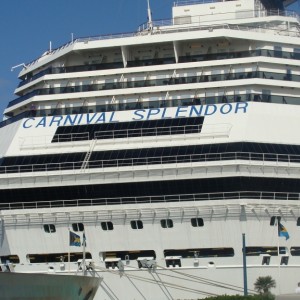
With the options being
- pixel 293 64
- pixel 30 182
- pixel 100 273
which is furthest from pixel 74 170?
pixel 293 64

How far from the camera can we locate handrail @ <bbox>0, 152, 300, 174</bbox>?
4062cm

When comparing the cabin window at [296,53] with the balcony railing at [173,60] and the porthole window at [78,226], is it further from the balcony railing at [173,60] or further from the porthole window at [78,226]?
the porthole window at [78,226]

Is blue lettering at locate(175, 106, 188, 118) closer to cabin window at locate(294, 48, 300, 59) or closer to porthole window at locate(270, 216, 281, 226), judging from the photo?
cabin window at locate(294, 48, 300, 59)

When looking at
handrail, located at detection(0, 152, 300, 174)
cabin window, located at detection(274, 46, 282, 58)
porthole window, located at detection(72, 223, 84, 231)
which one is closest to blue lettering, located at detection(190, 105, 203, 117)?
handrail, located at detection(0, 152, 300, 174)

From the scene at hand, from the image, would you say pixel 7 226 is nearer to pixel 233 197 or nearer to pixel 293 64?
pixel 233 197

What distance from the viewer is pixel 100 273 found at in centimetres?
4059

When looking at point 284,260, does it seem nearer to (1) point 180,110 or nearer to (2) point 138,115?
(1) point 180,110

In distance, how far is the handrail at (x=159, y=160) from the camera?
40.6 m

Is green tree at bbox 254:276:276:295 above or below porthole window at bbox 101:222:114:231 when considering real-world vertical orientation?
below

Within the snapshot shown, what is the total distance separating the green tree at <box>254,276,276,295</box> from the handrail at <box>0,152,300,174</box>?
5100 millimetres

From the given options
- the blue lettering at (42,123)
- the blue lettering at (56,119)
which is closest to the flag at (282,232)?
the blue lettering at (56,119)

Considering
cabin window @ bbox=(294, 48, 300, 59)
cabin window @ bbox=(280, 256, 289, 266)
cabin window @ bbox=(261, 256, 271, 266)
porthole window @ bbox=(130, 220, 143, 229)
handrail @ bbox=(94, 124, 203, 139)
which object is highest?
cabin window @ bbox=(294, 48, 300, 59)

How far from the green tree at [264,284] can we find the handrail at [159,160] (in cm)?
510

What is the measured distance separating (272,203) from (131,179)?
625 cm
